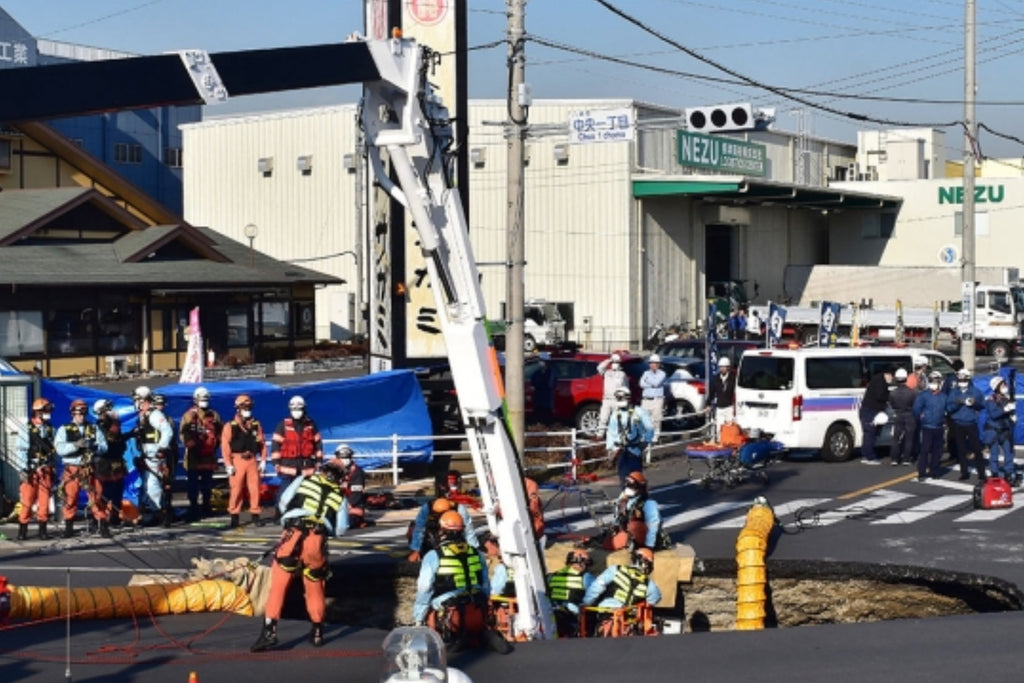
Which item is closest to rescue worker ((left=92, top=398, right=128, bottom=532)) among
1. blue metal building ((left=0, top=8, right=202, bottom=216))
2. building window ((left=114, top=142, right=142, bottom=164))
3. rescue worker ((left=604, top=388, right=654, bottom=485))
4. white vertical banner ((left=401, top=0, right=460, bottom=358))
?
rescue worker ((left=604, top=388, right=654, bottom=485))

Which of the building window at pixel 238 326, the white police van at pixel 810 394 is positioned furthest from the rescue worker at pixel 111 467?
the building window at pixel 238 326

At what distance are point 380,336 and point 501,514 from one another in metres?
12.8

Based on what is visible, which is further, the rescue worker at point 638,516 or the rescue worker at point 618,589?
the rescue worker at point 638,516

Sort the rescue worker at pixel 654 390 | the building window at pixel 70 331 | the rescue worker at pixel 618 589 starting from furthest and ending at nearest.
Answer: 1. the building window at pixel 70 331
2. the rescue worker at pixel 654 390
3. the rescue worker at pixel 618 589

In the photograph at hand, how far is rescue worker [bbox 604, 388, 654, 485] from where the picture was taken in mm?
19172

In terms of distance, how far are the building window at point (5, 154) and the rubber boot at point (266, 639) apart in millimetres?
33386

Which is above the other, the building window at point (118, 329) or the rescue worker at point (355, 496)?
the building window at point (118, 329)

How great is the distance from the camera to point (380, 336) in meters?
25.1

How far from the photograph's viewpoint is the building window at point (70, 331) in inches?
1531

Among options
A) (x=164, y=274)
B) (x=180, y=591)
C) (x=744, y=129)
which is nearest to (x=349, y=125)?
(x=164, y=274)

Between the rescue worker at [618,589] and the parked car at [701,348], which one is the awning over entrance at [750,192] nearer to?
the parked car at [701,348]

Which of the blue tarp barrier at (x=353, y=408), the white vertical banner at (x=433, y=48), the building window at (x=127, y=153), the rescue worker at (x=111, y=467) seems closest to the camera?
the rescue worker at (x=111, y=467)

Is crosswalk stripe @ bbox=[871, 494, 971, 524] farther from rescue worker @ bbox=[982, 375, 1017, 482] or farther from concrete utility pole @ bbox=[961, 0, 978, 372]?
concrete utility pole @ bbox=[961, 0, 978, 372]

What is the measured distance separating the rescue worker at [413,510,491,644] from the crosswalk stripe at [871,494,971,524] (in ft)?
29.3
